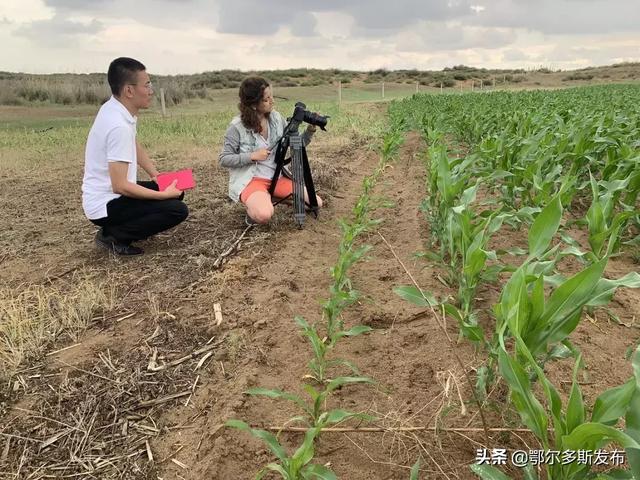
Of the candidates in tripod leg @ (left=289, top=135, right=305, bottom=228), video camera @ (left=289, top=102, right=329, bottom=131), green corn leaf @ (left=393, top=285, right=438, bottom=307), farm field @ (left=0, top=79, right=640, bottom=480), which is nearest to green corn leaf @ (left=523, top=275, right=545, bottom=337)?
farm field @ (left=0, top=79, right=640, bottom=480)

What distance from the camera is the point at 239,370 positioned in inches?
93.8

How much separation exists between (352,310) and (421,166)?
4684mm

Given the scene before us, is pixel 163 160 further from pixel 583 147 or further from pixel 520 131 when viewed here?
pixel 583 147

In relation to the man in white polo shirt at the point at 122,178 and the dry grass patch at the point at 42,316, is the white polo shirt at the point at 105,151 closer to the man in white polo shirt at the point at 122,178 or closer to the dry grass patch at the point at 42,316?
the man in white polo shirt at the point at 122,178

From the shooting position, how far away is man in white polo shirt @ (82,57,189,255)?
3643 millimetres

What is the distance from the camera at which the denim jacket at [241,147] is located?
14.3ft

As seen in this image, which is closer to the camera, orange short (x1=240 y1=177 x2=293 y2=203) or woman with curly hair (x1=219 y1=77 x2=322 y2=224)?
woman with curly hair (x1=219 y1=77 x2=322 y2=224)

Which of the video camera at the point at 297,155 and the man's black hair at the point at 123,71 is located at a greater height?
the man's black hair at the point at 123,71

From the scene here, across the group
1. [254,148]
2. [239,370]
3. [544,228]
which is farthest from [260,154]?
[544,228]

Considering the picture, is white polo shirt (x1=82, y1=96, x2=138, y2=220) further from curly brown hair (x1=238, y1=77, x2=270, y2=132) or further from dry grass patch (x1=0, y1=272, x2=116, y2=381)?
curly brown hair (x1=238, y1=77, x2=270, y2=132)

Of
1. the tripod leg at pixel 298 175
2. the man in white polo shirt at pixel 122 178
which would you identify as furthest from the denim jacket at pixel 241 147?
the man in white polo shirt at pixel 122 178

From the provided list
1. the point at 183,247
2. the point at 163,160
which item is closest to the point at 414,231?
the point at 183,247

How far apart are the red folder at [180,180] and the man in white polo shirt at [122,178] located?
0.23 feet

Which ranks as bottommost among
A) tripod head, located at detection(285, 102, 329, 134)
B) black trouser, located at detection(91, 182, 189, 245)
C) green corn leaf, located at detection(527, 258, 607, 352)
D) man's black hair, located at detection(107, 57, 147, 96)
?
black trouser, located at detection(91, 182, 189, 245)
